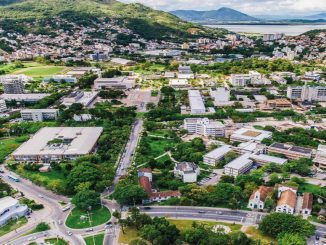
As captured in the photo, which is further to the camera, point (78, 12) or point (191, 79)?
point (78, 12)

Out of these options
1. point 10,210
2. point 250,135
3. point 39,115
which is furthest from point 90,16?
point 10,210

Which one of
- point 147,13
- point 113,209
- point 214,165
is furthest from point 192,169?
point 147,13

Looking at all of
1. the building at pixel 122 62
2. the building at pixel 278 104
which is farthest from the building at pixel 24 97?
the building at pixel 278 104

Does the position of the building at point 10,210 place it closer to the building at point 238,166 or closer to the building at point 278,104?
the building at point 238,166

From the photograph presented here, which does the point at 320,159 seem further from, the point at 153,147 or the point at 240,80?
the point at 240,80

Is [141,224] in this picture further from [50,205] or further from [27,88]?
[27,88]

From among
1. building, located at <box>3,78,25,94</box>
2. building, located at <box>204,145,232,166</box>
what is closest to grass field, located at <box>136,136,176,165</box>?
building, located at <box>204,145,232,166</box>
